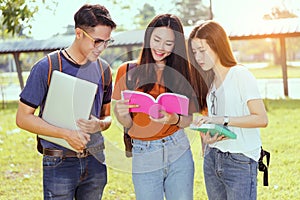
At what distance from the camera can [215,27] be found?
241 centimetres

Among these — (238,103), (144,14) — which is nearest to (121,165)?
(238,103)

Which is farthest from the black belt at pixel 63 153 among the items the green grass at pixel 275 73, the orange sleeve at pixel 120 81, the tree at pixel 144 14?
the tree at pixel 144 14

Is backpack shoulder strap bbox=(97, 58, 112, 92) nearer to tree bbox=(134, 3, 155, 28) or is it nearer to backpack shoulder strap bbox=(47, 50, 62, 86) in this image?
backpack shoulder strap bbox=(47, 50, 62, 86)

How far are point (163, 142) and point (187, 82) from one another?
305mm

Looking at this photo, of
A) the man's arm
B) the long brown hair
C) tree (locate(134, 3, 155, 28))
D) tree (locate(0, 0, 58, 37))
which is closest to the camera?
the man's arm

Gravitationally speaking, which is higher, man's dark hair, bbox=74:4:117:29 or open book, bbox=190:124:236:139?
man's dark hair, bbox=74:4:117:29

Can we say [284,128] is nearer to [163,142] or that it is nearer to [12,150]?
[12,150]

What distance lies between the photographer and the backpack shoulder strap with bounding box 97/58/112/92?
247cm

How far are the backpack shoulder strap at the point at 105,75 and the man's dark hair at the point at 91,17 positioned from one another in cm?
19

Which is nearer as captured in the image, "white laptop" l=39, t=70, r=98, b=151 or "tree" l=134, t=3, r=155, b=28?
"white laptop" l=39, t=70, r=98, b=151

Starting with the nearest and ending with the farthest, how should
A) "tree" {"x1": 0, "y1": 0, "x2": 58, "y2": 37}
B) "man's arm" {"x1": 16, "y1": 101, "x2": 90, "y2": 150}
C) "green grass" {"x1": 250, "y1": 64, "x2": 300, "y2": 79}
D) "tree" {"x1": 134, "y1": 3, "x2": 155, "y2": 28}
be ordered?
1. "man's arm" {"x1": 16, "y1": 101, "x2": 90, "y2": 150}
2. "tree" {"x1": 0, "y1": 0, "x2": 58, "y2": 37}
3. "green grass" {"x1": 250, "y1": 64, "x2": 300, "y2": 79}
4. "tree" {"x1": 134, "y1": 3, "x2": 155, "y2": 28}

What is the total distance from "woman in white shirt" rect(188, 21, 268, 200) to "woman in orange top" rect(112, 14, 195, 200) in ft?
0.28

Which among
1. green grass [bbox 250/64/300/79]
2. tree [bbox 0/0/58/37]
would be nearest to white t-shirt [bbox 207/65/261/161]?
tree [bbox 0/0/58/37]

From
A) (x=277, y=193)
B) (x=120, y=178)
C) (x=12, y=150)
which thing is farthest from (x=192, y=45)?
(x=12, y=150)
